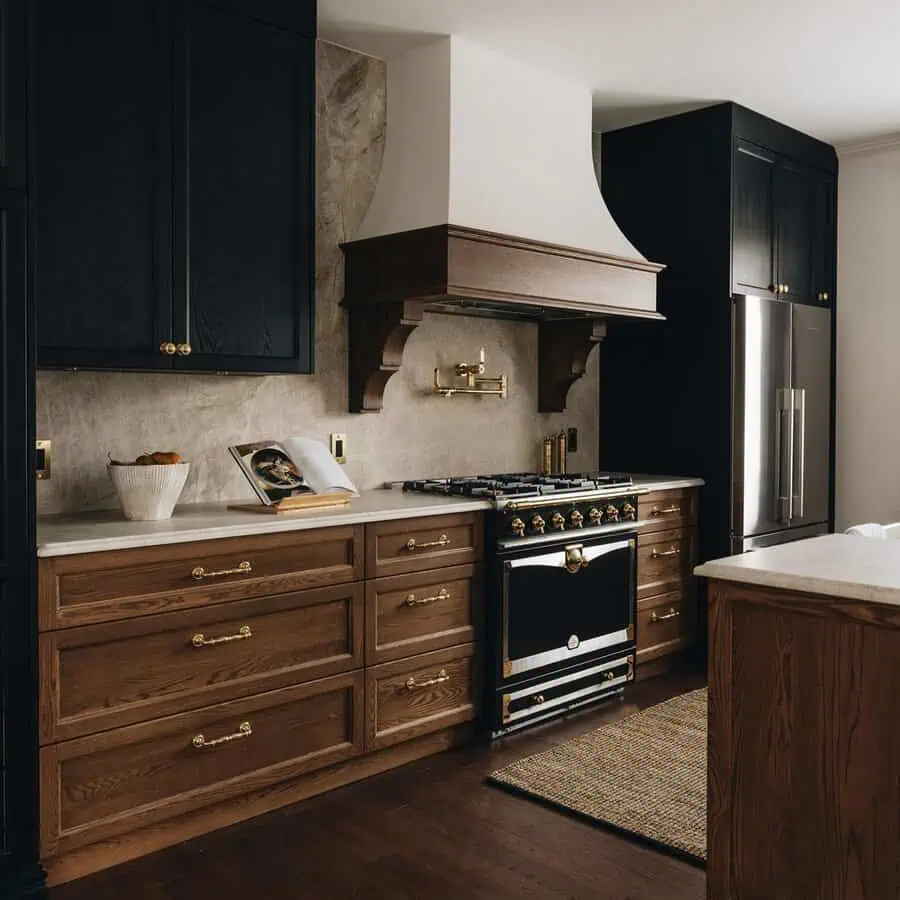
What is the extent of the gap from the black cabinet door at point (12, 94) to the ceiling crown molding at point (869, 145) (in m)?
4.24

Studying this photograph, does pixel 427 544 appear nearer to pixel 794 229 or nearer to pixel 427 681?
pixel 427 681

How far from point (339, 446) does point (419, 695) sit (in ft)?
3.45

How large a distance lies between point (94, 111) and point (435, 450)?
6.56ft

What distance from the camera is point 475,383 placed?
4.35m

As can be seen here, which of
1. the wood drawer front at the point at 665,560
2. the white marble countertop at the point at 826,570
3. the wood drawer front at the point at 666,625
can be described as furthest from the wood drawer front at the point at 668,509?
the white marble countertop at the point at 826,570

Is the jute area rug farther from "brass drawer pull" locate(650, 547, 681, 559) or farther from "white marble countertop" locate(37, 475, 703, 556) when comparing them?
"white marble countertop" locate(37, 475, 703, 556)

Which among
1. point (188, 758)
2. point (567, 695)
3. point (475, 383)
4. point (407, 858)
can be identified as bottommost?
point (407, 858)

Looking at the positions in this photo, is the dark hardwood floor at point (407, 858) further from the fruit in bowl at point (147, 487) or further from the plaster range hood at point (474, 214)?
the plaster range hood at point (474, 214)

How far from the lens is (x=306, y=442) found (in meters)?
3.41

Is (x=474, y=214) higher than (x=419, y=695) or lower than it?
higher

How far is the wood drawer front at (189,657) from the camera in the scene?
2.48 m

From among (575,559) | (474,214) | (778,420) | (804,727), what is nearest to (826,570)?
(804,727)

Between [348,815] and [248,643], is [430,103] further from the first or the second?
[348,815]

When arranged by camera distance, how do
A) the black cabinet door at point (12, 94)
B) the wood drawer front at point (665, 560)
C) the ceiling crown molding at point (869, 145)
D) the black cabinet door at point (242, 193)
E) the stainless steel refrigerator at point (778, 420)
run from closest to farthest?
1. the black cabinet door at point (12, 94)
2. the black cabinet door at point (242, 193)
3. the wood drawer front at point (665, 560)
4. the stainless steel refrigerator at point (778, 420)
5. the ceiling crown molding at point (869, 145)
